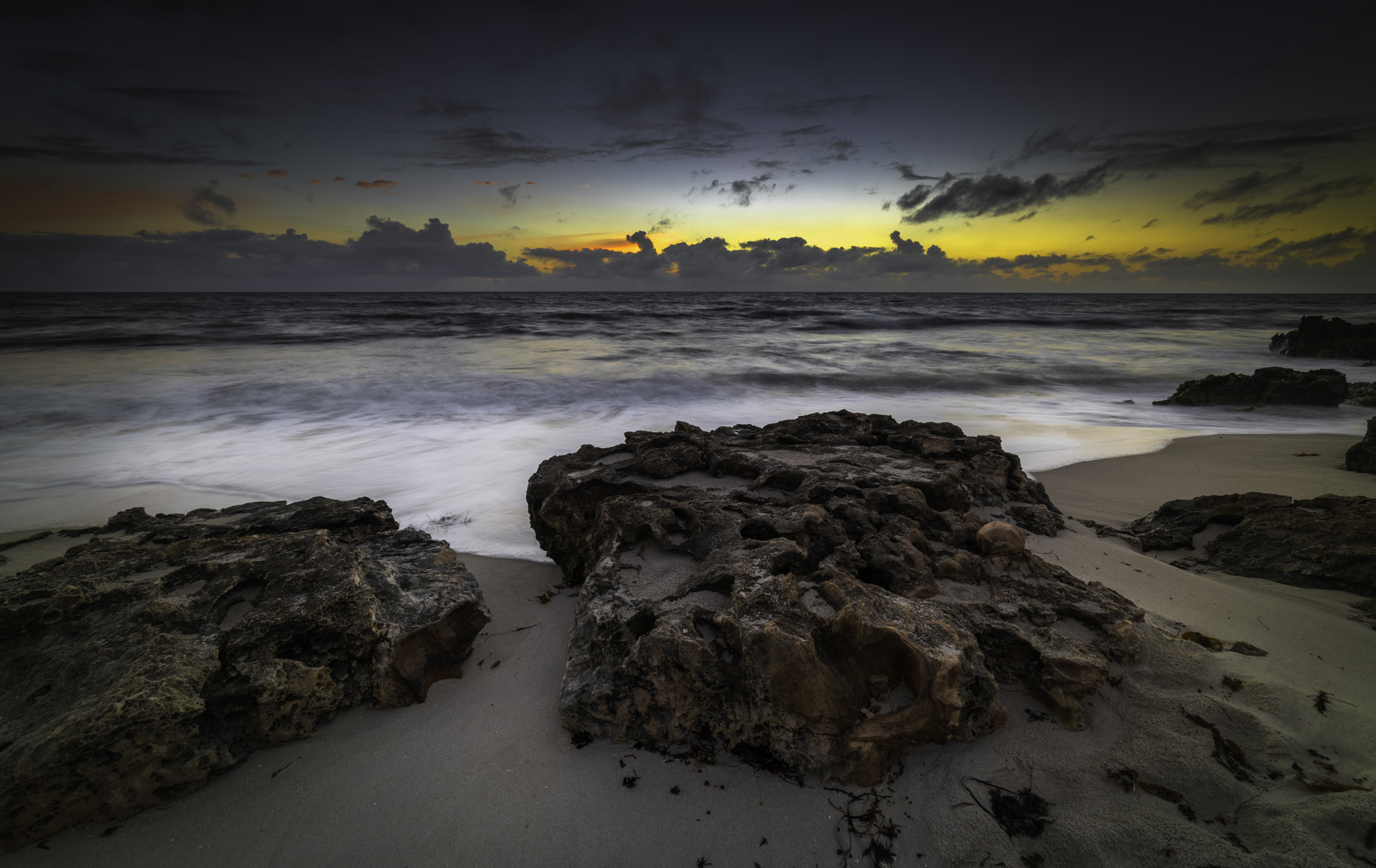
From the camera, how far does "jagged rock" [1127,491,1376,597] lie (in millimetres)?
2719

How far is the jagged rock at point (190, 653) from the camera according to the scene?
173 centimetres

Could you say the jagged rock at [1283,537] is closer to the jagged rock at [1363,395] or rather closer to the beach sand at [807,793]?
the beach sand at [807,793]

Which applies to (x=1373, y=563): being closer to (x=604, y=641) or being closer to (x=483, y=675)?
(x=604, y=641)

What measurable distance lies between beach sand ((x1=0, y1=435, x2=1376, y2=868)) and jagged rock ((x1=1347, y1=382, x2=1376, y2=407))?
10393 millimetres

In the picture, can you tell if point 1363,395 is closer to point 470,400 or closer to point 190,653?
point 190,653

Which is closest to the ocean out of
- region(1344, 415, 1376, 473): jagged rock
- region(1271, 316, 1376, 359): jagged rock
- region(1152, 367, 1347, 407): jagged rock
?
region(1152, 367, 1347, 407): jagged rock

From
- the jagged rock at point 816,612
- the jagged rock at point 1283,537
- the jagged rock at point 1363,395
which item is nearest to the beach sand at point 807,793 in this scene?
the jagged rock at point 816,612

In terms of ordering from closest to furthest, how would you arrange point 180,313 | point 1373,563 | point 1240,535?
point 1373,563
point 1240,535
point 180,313

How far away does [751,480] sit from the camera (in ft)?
11.1

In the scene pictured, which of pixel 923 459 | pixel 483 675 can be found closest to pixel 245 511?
pixel 483 675

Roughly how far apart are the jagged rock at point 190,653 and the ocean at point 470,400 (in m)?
1.46

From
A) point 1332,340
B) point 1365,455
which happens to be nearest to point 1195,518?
point 1365,455

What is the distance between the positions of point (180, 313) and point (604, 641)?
47.1m

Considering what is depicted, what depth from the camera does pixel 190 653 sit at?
2020mm
